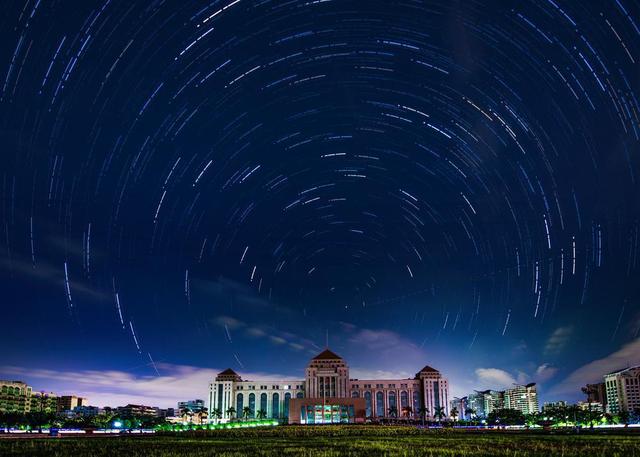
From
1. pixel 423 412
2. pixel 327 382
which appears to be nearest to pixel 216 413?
pixel 327 382

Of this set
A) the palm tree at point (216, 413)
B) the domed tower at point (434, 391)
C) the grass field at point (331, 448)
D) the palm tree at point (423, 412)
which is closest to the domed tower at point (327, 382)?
the palm tree at point (423, 412)

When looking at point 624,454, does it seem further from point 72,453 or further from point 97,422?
point 97,422

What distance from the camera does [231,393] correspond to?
648 feet

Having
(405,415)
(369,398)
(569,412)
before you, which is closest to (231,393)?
(369,398)

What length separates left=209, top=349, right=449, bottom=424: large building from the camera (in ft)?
618

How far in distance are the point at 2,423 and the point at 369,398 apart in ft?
383

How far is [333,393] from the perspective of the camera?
19088cm

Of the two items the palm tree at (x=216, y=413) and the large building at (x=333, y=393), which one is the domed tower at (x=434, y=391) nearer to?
the large building at (x=333, y=393)

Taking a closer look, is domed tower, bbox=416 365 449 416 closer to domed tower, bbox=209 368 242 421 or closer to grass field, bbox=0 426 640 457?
domed tower, bbox=209 368 242 421

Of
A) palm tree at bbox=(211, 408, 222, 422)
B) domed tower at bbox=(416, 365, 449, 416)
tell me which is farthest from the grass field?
palm tree at bbox=(211, 408, 222, 422)

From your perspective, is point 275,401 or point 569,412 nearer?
point 569,412

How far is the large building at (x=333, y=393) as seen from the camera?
188 meters

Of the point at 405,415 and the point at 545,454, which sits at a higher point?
the point at 545,454

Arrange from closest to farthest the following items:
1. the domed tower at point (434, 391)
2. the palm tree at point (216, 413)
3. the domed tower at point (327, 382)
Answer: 1. the domed tower at point (434, 391)
2. the domed tower at point (327, 382)
3. the palm tree at point (216, 413)
